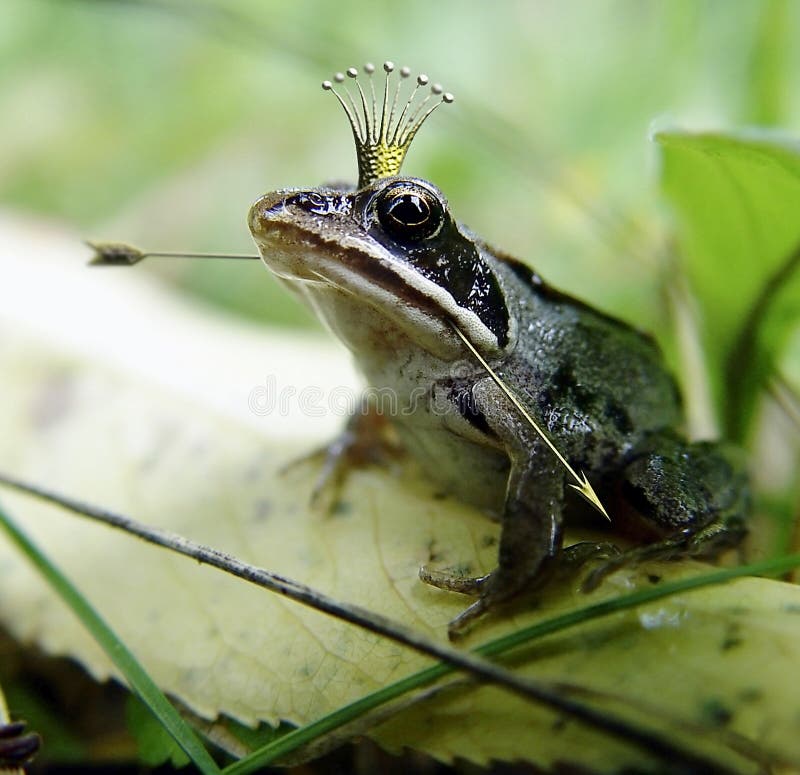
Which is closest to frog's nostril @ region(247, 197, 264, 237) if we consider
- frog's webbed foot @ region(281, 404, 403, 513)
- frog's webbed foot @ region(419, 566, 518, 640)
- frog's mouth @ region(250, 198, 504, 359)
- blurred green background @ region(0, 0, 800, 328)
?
frog's mouth @ region(250, 198, 504, 359)

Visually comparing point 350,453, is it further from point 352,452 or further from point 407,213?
point 407,213

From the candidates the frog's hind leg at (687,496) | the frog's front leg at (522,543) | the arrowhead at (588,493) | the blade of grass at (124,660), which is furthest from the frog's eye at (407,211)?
the blade of grass at (124,660)

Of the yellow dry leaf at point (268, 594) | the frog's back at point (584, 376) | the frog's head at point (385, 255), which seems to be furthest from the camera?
the frog's back at point (584, 376)

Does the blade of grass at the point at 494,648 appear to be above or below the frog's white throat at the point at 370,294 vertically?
below

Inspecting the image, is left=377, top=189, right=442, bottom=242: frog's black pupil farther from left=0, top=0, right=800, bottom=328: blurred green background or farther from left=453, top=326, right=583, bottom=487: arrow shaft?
left=0, top=0, right=800, bottom=328: blurred green background

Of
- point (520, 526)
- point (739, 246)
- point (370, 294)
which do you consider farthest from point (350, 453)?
point (739, 246)

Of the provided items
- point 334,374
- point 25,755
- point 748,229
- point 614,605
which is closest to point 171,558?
point 25,755

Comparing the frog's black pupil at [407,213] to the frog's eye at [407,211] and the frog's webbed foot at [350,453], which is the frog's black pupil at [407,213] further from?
the frog's webbed foot at [350,453]

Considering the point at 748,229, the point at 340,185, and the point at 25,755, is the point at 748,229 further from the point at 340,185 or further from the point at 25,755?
the point at 25,755
